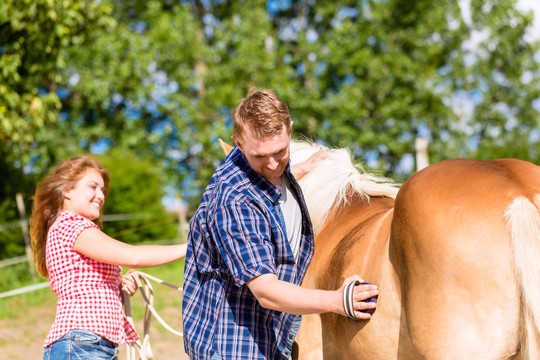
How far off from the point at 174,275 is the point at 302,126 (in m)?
7.68

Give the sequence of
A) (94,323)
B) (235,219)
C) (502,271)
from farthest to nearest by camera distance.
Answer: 1. (94,323)
2. (235,219)
3. (502,271)

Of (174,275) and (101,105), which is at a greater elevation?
(101,105)

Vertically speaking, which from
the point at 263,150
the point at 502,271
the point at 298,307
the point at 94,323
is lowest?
the point at 94,323

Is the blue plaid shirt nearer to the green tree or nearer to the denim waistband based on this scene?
the denim waistband

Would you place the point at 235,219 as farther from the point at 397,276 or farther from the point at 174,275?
the point at 174,275

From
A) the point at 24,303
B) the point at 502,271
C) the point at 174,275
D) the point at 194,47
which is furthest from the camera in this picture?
the point at 194,47

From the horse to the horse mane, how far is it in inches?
23.6

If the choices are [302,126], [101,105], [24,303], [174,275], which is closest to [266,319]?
[24,303]

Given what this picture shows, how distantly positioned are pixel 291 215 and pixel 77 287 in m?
1.02

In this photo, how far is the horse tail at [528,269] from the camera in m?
1.46

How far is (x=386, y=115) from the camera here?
50.9 ft

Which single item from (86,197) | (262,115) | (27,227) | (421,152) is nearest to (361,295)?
(262,115)

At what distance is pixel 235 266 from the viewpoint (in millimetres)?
1649

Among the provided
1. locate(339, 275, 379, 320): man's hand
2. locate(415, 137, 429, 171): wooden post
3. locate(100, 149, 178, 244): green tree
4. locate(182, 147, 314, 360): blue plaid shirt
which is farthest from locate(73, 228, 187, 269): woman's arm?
locate(100, 149, 178, 244): green tree
